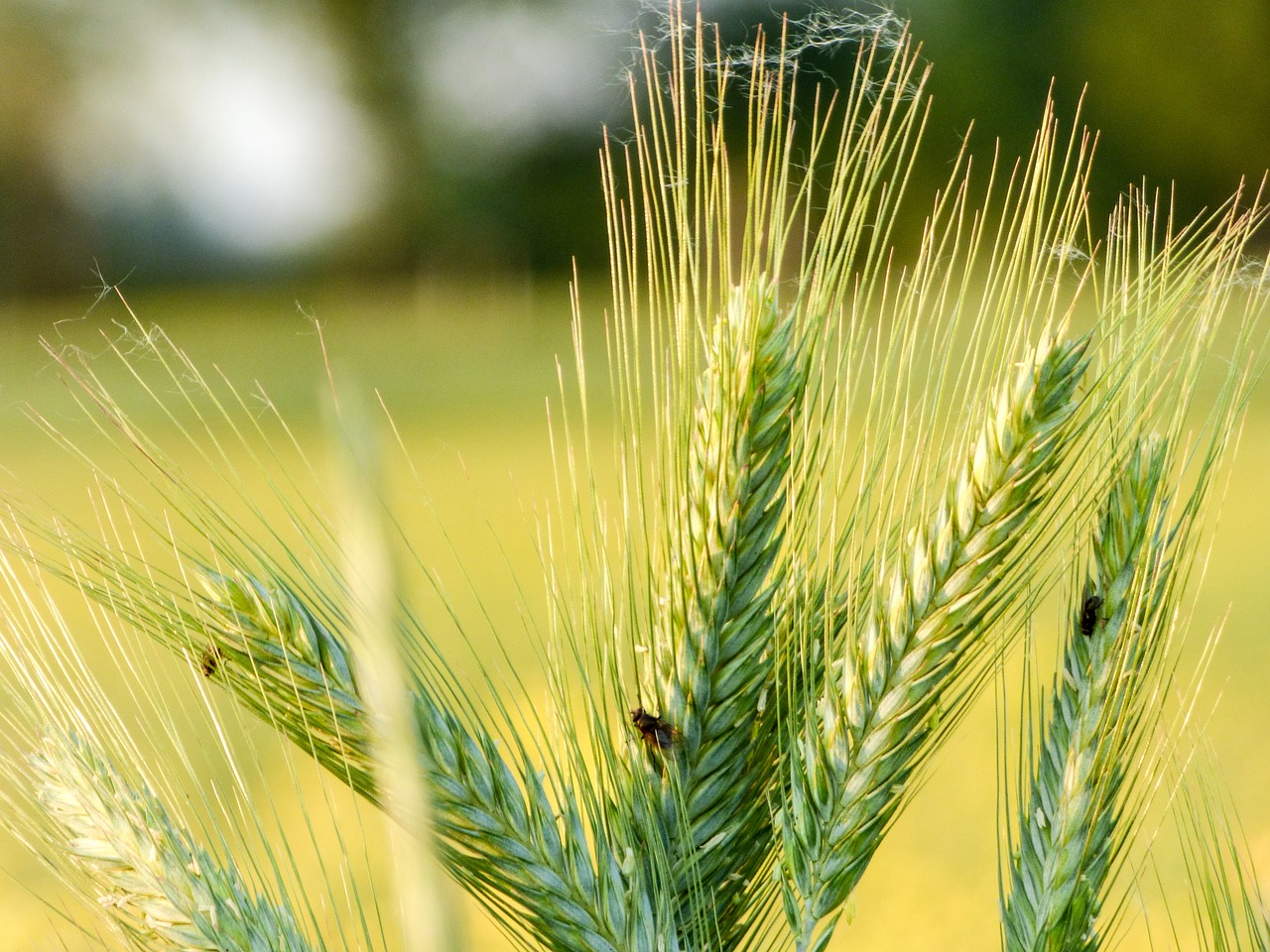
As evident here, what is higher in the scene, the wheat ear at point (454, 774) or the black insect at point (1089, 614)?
the black insect at point (1089, 614)

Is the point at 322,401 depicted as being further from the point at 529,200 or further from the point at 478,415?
the point at 529,200

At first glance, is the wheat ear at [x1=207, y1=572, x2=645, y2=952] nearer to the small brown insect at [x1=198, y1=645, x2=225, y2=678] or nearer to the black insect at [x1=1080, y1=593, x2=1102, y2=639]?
the small brown insect at [x1=198, y1=645, x2=225, y2=678]

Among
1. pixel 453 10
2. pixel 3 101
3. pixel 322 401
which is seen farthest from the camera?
pixel 453 10

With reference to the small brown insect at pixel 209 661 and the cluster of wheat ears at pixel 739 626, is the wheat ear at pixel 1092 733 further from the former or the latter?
the small brown insect at pixel 209 661

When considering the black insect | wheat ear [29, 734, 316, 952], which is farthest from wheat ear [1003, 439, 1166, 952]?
wheat ear [29, 734, 316, 952]

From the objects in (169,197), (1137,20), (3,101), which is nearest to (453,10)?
(169,197)

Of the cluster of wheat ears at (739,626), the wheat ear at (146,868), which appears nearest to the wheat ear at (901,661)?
the cluster of wheat ears at (739,626)
